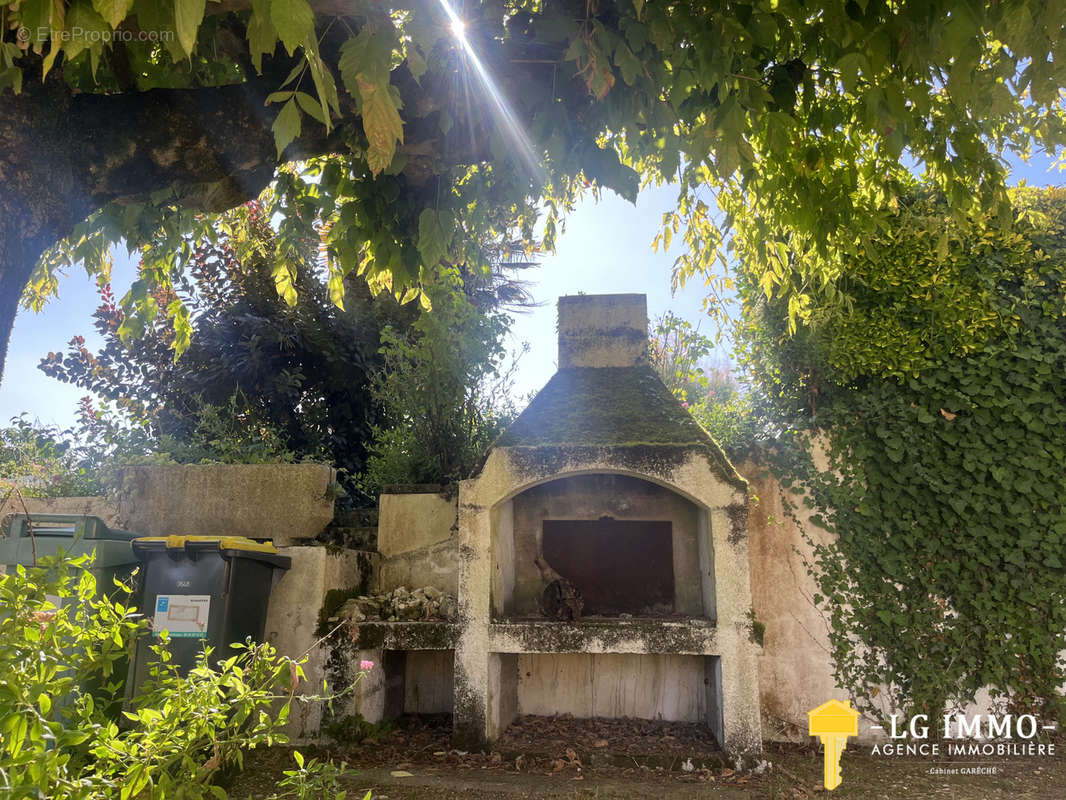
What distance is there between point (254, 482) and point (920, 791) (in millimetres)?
5746

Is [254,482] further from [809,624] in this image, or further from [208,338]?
[809,624]

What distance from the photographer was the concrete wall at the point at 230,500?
5973 millimetres

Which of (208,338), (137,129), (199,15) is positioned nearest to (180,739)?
(199,15)

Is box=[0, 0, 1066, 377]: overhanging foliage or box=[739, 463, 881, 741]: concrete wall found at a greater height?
box=[0, 0, 1066, 377]: overhanging foliage

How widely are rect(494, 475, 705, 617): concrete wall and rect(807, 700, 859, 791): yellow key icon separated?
3.82ft

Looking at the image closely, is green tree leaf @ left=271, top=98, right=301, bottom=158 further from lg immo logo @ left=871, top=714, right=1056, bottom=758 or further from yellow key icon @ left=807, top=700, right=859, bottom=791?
lg immo logo @ left=871, top=714, right=1056, bottom=758

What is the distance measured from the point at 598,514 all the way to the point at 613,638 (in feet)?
4.68

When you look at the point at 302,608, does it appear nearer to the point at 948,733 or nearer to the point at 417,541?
the point at 417,541

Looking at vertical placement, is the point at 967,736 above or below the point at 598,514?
below

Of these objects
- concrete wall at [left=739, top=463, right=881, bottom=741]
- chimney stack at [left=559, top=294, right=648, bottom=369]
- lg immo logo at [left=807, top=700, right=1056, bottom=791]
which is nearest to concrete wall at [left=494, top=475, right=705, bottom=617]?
concrete wall at [left=739, top=463, right=881, bottom=741]

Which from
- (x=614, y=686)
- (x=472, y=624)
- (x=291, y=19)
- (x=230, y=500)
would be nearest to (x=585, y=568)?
(x=614, y=686)

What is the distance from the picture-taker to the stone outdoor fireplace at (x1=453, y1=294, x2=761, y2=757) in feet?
15.5

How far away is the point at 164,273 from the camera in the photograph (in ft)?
14.0

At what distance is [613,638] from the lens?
15.4 ft
